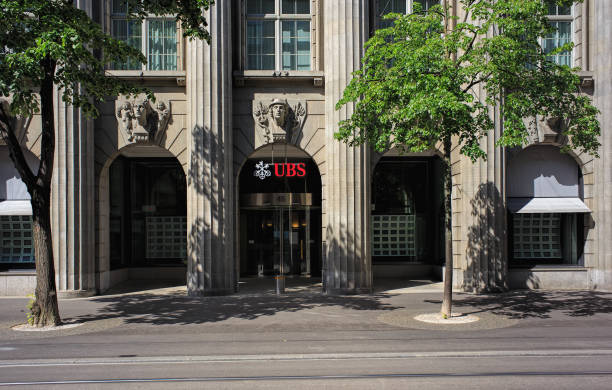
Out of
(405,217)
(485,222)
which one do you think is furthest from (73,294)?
(485,222)

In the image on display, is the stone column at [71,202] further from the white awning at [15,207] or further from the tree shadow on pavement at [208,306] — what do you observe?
the white awning at [15,207]

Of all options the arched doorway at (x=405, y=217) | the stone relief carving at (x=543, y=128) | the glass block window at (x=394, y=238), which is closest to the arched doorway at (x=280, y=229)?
the glass block window at (x=394, y=238)

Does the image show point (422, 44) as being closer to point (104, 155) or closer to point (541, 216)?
point (541, 216)

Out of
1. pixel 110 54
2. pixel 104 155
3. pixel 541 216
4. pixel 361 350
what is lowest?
pixel 361 350

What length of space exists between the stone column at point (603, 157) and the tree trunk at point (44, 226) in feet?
54.9

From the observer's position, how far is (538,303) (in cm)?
1448

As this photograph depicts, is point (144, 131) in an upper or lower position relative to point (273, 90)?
lower

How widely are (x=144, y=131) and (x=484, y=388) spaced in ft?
43.7

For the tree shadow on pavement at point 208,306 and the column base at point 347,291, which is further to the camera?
the column base at point 347,291

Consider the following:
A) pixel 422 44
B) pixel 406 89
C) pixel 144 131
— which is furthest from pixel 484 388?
pixel 144 131

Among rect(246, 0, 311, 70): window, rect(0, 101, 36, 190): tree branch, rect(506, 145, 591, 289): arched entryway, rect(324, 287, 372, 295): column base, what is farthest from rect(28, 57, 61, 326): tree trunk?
rect(506, 145, 591, 289): arched entryway

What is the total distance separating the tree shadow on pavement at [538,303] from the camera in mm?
13156

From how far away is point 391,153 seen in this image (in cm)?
1945

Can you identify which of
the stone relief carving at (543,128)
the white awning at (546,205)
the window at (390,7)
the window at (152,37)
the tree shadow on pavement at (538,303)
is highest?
the window at (390,7)
